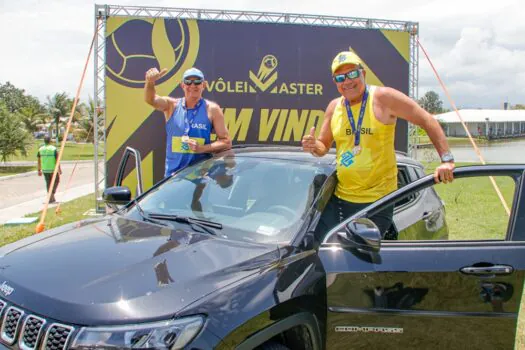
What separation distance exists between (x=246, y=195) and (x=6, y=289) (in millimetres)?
1443

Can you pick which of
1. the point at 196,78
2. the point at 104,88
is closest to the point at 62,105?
the point at 104,88

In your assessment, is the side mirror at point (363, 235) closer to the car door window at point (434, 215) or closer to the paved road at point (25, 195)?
the car door window at point (434, 215)

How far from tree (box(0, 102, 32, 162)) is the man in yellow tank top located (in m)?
25.3

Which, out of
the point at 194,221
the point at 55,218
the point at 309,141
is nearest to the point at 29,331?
the point at 194,221

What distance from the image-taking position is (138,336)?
67.1 inches

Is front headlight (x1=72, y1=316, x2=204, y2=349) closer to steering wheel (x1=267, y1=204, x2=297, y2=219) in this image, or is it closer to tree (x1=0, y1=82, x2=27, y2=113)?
steering wheel (x1=267, y1=204, x2=297, y2=219)

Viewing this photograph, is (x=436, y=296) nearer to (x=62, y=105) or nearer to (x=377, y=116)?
(x=377, y=116)

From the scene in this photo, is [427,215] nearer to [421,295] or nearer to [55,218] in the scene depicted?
[421,295]

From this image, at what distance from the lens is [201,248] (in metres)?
2.32

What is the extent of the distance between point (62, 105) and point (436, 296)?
211 feet

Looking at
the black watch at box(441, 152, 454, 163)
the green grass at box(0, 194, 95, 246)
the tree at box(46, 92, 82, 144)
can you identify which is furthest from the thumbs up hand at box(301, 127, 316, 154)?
the tree at box(46, 92, 82, 144)

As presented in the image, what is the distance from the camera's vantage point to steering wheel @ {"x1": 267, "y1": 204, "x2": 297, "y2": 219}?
2.69 meters

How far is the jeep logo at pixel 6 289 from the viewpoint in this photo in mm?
2020

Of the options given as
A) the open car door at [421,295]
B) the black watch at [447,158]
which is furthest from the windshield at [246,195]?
the black watch at [447,158]
